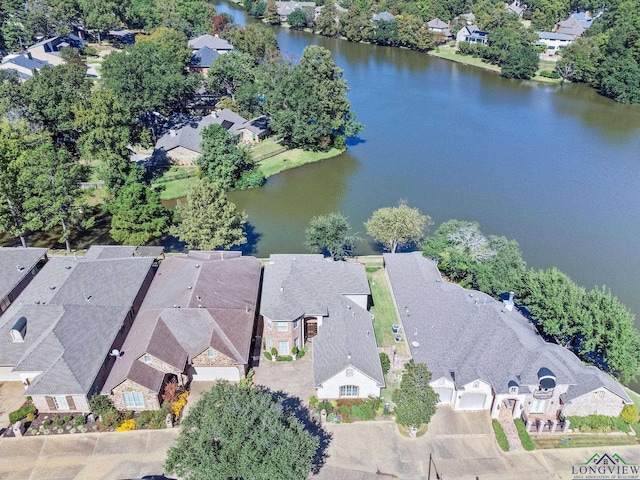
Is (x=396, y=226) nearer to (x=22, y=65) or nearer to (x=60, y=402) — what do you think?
(x=60, y=402)

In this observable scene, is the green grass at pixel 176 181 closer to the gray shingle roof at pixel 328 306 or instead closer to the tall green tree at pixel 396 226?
the tall green tree at pixel 396 226

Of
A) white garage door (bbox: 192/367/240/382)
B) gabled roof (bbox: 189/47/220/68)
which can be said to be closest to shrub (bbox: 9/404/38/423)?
white garage door (bbox: 192/367/240/382)

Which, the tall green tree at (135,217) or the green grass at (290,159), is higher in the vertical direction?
the tall green tree at (135,217)

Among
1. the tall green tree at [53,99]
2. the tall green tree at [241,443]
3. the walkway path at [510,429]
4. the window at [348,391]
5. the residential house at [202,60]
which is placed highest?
the tall green tree at [53,99]

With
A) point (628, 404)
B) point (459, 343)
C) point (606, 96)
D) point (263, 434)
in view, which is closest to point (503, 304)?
point (459, 343)

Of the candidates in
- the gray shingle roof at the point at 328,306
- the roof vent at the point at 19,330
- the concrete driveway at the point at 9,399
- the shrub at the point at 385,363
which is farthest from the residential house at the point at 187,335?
the shrub at the point at 385,363

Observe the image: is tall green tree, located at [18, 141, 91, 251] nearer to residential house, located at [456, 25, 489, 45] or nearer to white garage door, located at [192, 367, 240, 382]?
white garage door, located at [192, 367, 240, 382]
